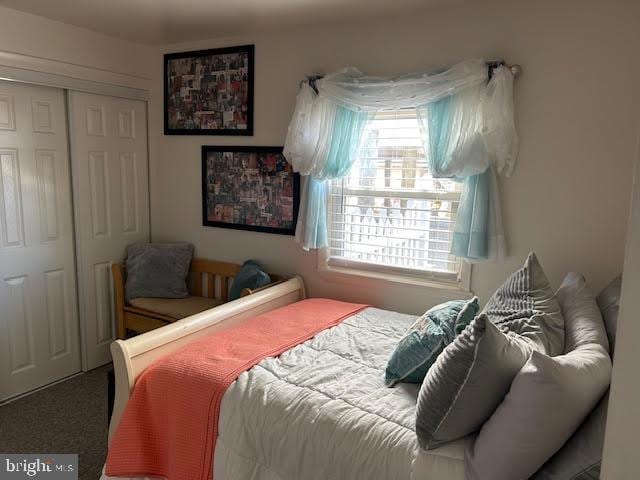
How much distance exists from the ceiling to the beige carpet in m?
2.25

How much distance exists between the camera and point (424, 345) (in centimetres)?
189

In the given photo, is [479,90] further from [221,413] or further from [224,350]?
[221,413]

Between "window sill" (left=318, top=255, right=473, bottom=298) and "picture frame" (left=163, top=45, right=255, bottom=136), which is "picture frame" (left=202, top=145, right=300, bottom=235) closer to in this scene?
"picture frame" (left=163, top=45, right=255, bottom=136)

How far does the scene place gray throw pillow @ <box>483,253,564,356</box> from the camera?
163 centimetres

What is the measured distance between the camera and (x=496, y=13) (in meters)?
2.46

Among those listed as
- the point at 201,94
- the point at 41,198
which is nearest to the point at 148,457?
the point at 41,198

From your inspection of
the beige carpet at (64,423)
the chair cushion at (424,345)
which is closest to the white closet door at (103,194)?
the beige carpet at (64,423)

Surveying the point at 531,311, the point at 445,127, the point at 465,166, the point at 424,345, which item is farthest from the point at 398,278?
the point at 531,311

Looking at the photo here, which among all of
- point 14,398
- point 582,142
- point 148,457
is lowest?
point 14,398

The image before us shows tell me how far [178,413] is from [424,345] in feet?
3.20

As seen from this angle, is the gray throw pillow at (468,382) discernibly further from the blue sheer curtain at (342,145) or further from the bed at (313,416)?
the blue sheer curtain at (342,145)

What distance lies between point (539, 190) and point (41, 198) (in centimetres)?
285

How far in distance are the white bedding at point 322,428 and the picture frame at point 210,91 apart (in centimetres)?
181

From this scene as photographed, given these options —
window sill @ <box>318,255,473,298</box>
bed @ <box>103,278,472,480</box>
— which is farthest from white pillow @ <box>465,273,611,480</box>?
window sill @ <box>318,255,473,298</box>
